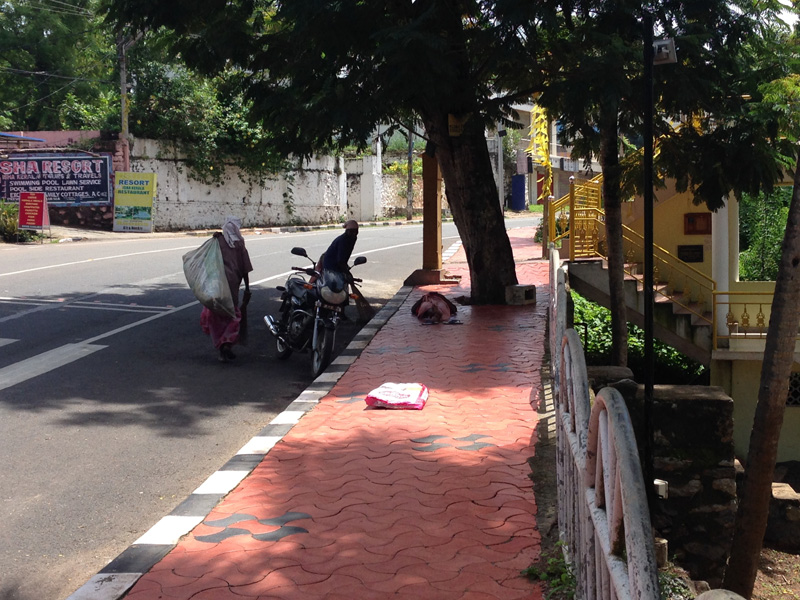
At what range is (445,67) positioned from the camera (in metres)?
9.92

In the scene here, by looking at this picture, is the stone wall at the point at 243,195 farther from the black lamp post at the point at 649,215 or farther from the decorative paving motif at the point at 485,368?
the black lamp post at the point at 649,215

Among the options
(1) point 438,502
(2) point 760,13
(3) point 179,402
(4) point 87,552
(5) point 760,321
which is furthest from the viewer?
(5) point 760,321

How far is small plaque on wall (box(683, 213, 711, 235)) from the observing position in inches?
581

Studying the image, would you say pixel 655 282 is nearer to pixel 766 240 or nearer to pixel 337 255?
pixel 766 240

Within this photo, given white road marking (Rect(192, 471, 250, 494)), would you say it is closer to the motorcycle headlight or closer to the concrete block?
the motorcycle headlight

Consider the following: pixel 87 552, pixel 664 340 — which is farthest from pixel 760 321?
pixel 87 552

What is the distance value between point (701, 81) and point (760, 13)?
82 centimetres

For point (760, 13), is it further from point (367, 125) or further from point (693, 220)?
point (693, 220)

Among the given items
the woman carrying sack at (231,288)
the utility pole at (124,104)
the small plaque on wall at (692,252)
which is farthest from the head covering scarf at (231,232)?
the utility pole at (124,104)

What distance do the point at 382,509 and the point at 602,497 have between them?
2338 mm

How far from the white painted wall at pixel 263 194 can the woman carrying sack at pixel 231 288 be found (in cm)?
2037

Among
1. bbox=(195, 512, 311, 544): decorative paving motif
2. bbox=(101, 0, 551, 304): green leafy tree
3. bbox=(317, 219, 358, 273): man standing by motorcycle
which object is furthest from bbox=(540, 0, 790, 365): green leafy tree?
bbox=(195, 512, 311, 544): decorative paving motif

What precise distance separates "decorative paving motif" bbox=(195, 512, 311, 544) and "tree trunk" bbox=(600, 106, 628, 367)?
18.4 feet

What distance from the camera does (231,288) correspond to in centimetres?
955
